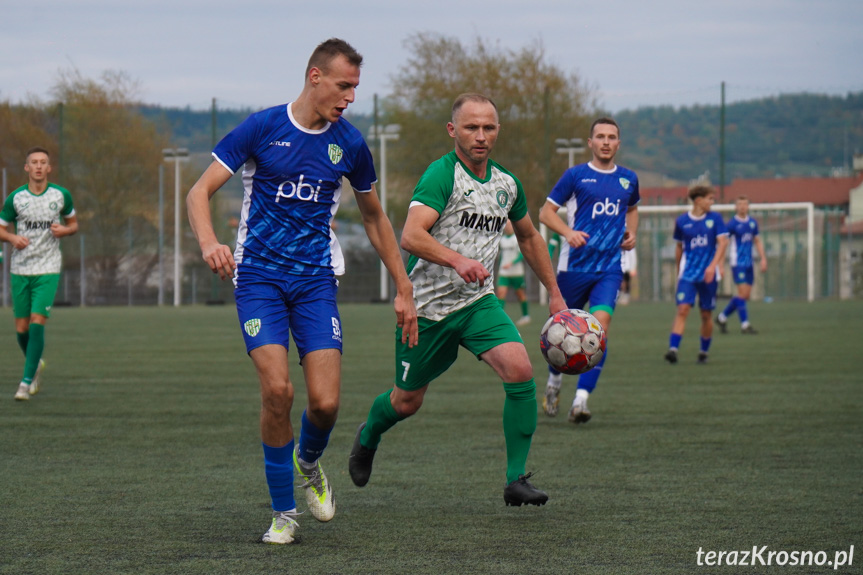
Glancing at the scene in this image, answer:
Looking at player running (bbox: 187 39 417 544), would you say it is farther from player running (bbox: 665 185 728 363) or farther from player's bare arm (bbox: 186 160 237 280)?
player running (bbox: 665 185 728 363)

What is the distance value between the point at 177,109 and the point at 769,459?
3671 cm

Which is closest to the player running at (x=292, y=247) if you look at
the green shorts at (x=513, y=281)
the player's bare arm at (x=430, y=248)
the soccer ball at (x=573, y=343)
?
the player's bare arm at (x=430, y=248)

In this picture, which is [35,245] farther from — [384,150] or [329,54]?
[384,150]

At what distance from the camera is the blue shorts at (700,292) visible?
1420cm

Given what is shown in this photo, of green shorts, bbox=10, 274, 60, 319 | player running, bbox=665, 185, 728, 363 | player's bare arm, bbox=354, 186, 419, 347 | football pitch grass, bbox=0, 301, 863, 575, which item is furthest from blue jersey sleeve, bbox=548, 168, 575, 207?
player running, bbox=665, 185, 728, 363

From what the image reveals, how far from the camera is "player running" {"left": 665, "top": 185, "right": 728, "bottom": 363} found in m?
14.1

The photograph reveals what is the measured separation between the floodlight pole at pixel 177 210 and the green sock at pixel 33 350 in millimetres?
27053

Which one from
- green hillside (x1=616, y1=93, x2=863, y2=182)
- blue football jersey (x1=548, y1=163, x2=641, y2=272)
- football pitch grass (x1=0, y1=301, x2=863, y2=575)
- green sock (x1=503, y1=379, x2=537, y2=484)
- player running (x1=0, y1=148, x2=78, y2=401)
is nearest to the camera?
football pitch grass (x1=0, y1=301, x2=863, y2=575)

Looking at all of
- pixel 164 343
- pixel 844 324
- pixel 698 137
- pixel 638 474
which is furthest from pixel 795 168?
pixel 638 474

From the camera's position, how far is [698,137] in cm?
3997

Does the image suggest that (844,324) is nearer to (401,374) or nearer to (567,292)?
(567,292)

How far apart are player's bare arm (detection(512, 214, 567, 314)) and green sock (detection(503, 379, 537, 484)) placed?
62 cm

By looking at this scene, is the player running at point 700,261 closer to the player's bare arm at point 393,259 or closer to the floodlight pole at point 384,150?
the player's bare arm at point 393,259

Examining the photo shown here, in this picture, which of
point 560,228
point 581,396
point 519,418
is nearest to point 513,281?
point 581,396
